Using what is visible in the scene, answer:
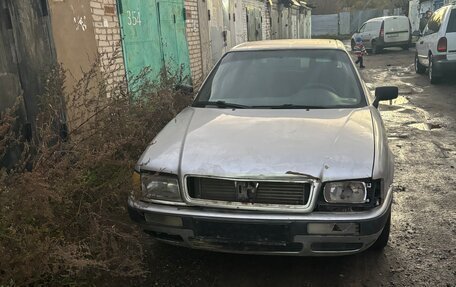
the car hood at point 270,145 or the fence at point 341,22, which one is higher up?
the fence at point 341,22

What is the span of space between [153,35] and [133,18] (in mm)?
753

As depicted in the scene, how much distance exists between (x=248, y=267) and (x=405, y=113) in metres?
6.51

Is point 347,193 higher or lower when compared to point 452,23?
lower

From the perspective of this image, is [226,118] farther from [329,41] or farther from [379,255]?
[329,41]

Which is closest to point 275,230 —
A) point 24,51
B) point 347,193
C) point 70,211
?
point 347,193

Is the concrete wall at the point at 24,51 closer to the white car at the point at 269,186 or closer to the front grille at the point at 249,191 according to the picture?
the white car at the point at 269,186

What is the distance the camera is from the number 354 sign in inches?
267

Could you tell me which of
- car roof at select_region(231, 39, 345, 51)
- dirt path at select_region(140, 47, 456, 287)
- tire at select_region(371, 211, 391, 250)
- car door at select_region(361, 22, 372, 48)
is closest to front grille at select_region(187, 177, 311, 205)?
dirt path at select_region(140, 47, 456, 287)

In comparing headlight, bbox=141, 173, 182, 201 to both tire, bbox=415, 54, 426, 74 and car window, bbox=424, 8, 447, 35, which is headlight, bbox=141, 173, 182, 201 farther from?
tire, bbox=415, 54, 426, 74

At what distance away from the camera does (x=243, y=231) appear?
2.79m

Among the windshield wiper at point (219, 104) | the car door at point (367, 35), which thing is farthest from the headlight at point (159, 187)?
the car door at point (367, 35)

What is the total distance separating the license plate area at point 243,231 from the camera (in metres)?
2.75

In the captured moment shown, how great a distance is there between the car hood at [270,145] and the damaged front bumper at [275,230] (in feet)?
0.83

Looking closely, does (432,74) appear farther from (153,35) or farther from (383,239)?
(383,239)
